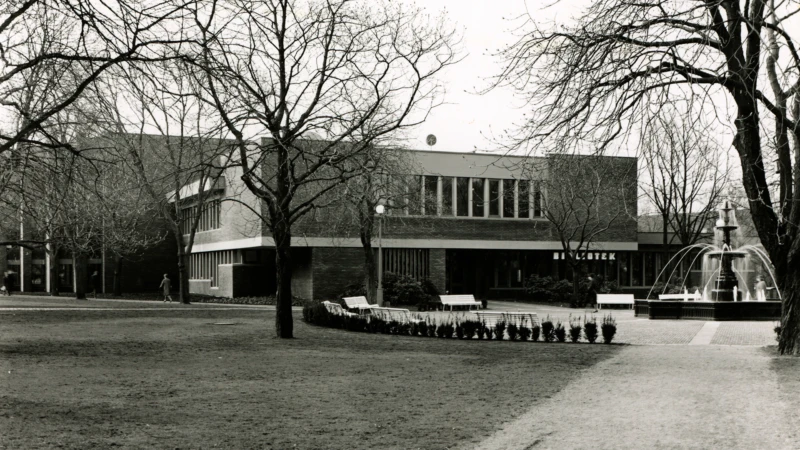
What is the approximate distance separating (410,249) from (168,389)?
3581 centimetres

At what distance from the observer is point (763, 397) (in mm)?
12016

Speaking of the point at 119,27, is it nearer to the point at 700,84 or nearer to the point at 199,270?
the point at 700,84

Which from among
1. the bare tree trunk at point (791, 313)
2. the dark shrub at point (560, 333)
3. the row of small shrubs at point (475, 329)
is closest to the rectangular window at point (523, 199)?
the row of small shrubs at point (475, 329)

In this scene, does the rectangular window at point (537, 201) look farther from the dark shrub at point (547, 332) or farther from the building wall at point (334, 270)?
the dark shrub at point (547, 332)

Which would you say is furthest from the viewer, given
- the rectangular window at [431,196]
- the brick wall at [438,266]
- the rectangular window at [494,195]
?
the rectangular window at [494,195]

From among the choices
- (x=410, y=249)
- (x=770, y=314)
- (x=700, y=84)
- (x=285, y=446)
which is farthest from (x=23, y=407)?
(x=410, y=249)

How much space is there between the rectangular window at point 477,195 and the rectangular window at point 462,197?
1.15ft

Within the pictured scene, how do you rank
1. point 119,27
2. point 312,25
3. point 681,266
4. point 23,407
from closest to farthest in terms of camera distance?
1. point 119,27
2. point 23,407
3. point 312,25
4. point 681,266

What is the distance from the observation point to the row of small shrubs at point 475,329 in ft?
70.7

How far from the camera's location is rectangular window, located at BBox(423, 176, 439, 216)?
44594 mm

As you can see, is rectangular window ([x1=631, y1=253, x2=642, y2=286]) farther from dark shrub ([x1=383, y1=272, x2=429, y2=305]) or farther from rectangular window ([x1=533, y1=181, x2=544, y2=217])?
dark shrub ([x1=383, y1=272, x2=429, y2=305])

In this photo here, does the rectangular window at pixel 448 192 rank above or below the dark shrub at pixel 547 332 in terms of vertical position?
above

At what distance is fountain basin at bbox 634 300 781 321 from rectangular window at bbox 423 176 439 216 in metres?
15.0

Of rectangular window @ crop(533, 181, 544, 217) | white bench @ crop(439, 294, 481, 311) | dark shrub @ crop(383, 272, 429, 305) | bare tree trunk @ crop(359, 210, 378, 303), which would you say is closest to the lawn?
white bench @ crop(439, 294, 481, 311)
